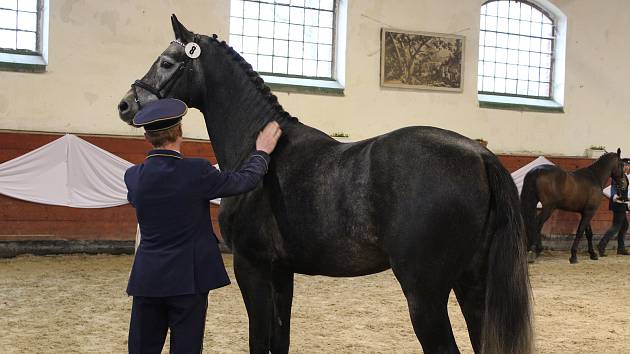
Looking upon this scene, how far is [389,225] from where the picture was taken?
3.12 metres

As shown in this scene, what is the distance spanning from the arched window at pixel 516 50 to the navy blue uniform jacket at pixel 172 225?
11395 millimetres

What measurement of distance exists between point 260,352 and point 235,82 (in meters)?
1.49

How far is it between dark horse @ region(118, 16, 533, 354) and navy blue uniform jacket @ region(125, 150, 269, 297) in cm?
60

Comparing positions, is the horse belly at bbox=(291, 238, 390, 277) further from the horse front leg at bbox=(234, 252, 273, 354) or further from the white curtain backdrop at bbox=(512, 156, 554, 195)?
the white curtain backdrop at bbox=(512, 156, 554, 195)

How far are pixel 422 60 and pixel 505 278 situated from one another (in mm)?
9909

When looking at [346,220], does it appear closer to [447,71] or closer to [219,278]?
[219,278]

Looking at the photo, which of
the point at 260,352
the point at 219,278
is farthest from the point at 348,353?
the point at 219,278

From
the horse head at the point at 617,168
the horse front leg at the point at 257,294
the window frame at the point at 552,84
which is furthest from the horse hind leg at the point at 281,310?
the window frame at the point at 552,84

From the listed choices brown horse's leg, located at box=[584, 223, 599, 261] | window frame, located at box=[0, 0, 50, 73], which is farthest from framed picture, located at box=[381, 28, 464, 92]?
window frame, located at box=[0, 0, 50, 73]

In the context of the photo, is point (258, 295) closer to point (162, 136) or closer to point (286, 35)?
point (162, 136)

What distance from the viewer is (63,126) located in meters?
10.4

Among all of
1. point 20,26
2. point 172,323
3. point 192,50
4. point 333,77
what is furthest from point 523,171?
point 172,323

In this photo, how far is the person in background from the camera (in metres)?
12.2

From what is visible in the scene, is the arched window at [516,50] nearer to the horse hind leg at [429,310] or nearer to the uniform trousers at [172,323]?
the horse hind leg at [429,310]
